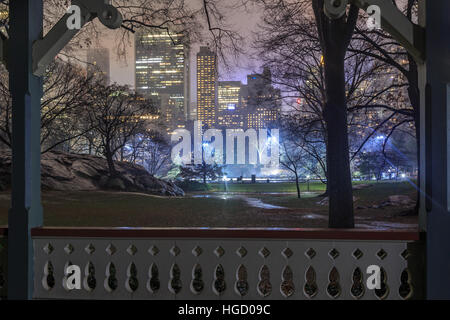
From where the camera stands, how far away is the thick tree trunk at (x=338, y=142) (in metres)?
6.97

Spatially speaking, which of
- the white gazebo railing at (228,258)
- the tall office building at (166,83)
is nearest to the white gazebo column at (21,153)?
the white gazebo railing at (228,258)

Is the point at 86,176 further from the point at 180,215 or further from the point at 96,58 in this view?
the point at 180,215

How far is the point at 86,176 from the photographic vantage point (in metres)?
25.6

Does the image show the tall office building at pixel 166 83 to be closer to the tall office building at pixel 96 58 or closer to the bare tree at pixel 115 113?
the bare tree at pixel 115 113

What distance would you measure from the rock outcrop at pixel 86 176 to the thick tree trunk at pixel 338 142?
20.8 meters

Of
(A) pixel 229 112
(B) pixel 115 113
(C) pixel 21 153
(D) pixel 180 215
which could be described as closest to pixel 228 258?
(C) pixel 21 153

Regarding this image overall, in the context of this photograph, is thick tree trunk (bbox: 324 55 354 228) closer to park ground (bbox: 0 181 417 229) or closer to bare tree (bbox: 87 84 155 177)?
park ground (bbox: 0 181 417 229)

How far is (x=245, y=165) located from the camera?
8438 cm

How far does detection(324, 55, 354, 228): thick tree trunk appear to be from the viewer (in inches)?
275

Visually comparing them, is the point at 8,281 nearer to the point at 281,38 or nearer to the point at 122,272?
the point at 122,272

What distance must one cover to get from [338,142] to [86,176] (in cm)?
2316

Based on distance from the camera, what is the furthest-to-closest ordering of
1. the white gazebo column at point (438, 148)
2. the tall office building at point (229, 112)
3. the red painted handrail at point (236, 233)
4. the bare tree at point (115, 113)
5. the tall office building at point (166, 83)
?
the tall office building at point (229, 112) → the tall office building at point (166, 83) → the bare tree at point (115, 113) → the red painted handrail at point (236, 233) → the white gazebo column at point (438, 148)

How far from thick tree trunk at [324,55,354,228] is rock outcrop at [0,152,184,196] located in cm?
2077

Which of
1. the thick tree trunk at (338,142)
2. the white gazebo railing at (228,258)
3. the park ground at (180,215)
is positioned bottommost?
the park ground at (180,215)
